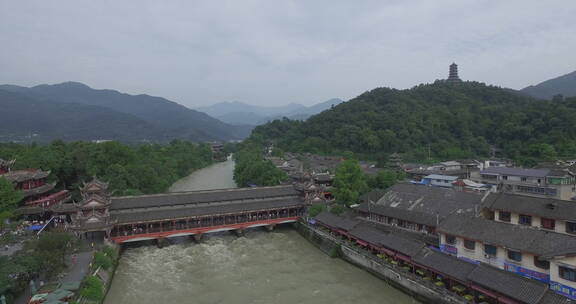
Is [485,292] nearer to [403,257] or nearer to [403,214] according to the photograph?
[403,257]

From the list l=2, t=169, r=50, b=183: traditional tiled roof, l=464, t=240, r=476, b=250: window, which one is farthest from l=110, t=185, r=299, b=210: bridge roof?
l=464, t=240, r=476, b=250: window

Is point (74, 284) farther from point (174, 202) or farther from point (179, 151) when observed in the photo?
point (179, 151)

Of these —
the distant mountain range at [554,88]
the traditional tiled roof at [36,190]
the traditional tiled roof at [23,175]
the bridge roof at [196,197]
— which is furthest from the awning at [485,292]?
the distant mountain range at [554,88]

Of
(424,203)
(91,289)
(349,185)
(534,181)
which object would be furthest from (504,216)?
(91,289)

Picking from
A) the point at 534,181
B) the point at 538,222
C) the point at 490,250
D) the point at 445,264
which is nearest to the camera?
the point at 445,264

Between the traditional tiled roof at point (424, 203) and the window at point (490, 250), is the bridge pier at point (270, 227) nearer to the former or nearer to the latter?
the traditional tiled roof at point (424, 203)

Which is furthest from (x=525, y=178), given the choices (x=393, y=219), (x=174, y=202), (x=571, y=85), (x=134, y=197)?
(x=571, y=85)

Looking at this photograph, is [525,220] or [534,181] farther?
[534,181]
